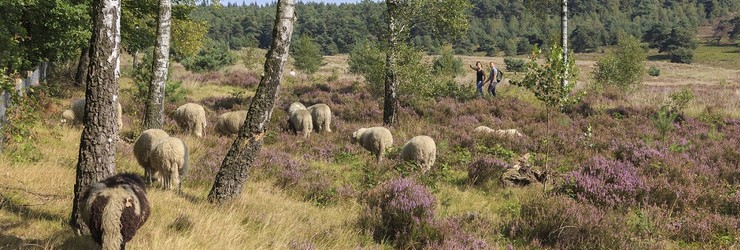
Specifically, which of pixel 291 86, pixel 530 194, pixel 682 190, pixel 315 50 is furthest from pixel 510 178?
pixel 315 50

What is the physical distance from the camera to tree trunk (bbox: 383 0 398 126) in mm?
16266

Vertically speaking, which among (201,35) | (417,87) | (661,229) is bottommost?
(661,229)

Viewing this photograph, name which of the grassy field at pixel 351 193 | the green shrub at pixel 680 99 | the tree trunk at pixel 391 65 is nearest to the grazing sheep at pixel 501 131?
the grassy field at pixel 351 193

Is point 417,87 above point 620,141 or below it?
above

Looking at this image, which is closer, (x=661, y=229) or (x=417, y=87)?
(x=661, y=229)

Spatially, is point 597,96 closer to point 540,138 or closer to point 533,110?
point 533,110

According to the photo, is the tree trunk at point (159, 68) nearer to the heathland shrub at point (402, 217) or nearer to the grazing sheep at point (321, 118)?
the grazing sheep at point (321, 118)

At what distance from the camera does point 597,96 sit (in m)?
21.5

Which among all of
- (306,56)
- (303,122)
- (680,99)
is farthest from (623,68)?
(306,56)

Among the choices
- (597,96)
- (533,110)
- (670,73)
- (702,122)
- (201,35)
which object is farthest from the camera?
(670,73)

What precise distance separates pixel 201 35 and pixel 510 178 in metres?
21.3

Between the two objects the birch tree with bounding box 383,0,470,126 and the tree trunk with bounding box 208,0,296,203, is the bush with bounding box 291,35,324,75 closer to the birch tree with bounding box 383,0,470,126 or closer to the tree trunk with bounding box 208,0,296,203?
the birch tree with bounding box 383,0,470,126

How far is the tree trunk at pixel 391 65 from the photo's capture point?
16266 mm

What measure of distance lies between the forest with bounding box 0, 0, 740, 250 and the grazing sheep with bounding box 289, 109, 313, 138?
0.07 meters
